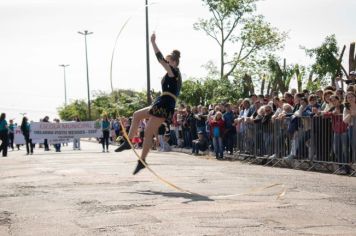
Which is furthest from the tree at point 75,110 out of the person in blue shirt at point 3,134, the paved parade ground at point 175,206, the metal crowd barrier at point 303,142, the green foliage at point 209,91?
the paved parade ground at point 175,206

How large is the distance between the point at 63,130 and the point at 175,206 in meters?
25.3

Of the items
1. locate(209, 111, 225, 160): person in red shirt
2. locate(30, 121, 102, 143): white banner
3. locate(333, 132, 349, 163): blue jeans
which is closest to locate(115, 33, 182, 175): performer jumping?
locate(333, 132, 349, 163): blue jeans

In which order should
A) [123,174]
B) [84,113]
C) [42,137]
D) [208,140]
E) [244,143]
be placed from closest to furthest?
[123,174] < [244,143] < [208,140] < [42,137] < [84,113]

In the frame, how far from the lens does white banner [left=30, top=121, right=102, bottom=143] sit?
3147cm

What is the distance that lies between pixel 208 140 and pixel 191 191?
40.7ft

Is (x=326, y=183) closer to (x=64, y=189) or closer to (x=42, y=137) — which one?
(x=64, y=189)

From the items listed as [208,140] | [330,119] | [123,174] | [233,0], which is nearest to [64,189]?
[123,174]

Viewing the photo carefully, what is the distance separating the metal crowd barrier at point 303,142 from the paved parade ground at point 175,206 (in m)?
1.39

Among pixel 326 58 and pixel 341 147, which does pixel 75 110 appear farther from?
pixel 341 147

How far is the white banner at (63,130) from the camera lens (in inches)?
1239

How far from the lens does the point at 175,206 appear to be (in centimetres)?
762

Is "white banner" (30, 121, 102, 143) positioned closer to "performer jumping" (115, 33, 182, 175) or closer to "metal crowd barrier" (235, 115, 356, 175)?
"metal crowd barrier" (235, 115, 356, 175)

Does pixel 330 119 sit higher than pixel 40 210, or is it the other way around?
pixel 330 119

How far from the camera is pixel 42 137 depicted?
1240 inches
